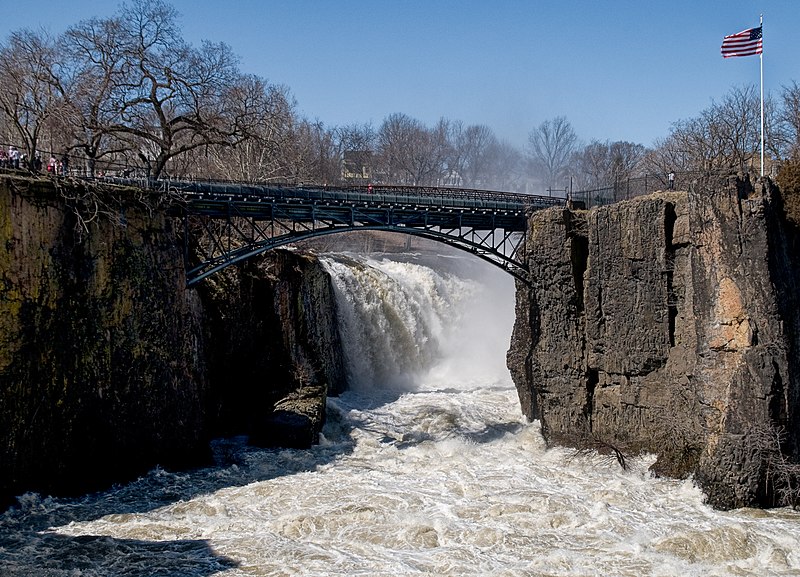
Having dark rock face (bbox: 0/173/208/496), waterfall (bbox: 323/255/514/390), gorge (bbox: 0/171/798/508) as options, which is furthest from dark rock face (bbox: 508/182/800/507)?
dark rock face (bbox: 0/173/208/496)

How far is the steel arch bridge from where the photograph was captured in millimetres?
18797

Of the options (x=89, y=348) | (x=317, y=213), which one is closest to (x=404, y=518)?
(x=89, y=348)

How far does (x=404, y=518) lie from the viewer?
48.0ft

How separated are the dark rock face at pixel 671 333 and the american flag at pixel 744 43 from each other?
494 centimetres

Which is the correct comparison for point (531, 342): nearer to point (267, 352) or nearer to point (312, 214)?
point (312, 214)

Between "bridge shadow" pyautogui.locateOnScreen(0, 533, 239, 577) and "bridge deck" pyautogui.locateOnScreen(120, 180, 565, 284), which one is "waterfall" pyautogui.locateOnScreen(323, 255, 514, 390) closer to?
"bridge deck" pyautogui.locateOnScreen(120, 180, 565, 284)

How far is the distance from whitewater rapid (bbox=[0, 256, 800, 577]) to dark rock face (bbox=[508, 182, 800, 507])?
1.02 meters

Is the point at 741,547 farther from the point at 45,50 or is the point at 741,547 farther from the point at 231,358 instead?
the point at 45,50

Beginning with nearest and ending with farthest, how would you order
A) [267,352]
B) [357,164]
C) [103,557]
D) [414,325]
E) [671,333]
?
1. [103,557]
2. [671,333]
3. [267,352]
4. [414,325]
5. [357,164]

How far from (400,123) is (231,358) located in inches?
2174

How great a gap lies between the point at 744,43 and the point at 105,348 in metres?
17.6

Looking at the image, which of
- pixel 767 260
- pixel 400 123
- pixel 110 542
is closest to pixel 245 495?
pixel 110 542

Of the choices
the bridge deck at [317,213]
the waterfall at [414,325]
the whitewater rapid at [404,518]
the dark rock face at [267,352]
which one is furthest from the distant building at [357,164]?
the whitewater rapid at [404,518]

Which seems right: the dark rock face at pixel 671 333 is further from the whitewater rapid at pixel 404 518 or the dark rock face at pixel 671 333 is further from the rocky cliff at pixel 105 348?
the rocky cliff at pixel 105 348
